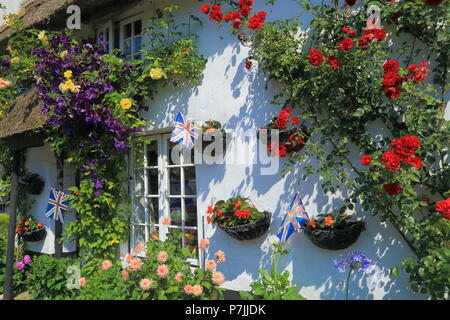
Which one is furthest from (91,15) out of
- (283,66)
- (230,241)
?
(230,241)

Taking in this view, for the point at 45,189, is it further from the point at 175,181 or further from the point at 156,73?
the point at 156,73

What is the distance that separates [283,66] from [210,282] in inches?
80.8

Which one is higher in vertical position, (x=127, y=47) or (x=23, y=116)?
(x=127, y=47)

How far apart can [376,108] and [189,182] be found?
7.38 ft

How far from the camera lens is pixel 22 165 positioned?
6.06 m

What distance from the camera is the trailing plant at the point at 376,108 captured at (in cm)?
245

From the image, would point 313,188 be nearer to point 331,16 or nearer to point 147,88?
point 331,16

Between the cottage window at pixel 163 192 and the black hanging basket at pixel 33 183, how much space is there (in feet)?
6.75

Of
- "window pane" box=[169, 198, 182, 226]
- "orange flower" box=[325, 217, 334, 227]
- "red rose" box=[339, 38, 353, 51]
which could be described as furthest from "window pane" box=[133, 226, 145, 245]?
"red rose" box=[339, 38, 353, 51]

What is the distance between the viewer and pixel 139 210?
4.59m

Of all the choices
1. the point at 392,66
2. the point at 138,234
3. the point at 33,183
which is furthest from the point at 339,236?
the point at 33,183

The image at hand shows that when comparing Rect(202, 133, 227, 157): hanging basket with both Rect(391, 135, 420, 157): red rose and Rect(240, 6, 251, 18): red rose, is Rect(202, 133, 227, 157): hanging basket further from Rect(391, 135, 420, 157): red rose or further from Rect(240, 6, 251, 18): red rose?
Rect(391, 135, 420, 157): red rose

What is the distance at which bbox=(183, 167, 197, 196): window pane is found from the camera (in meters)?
4.07

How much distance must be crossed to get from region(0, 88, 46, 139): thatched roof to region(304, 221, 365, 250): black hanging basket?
358 centimetres
